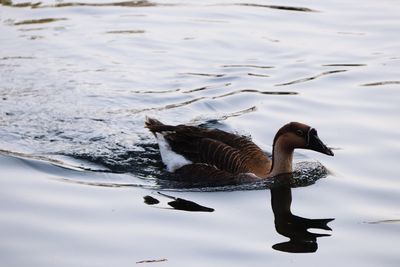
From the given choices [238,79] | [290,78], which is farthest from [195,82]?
[290,78]

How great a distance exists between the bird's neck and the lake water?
356 mm

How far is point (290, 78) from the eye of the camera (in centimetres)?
1523

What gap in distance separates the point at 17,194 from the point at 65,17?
9542 millimetres

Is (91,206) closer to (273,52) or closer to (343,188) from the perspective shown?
(343,188)

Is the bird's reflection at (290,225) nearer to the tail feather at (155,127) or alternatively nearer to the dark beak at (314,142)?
the dark beak at (314,142)

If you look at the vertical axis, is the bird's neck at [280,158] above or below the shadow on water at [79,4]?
below

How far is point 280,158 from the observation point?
1103 cm

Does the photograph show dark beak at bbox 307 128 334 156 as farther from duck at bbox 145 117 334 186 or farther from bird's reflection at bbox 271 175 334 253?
bird's reflection at bbox 271 175 334 253

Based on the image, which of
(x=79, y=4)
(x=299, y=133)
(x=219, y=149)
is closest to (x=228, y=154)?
(x=219, y=149)

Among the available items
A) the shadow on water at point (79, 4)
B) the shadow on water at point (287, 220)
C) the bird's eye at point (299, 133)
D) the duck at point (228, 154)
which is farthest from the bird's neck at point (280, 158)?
the shadow on water at point (79, 4)

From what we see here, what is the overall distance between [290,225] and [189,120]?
4.30 m

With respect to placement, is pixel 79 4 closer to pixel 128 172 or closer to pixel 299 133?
pixel 128 172

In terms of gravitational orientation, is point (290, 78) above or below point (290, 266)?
above

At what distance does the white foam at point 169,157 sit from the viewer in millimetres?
11367
